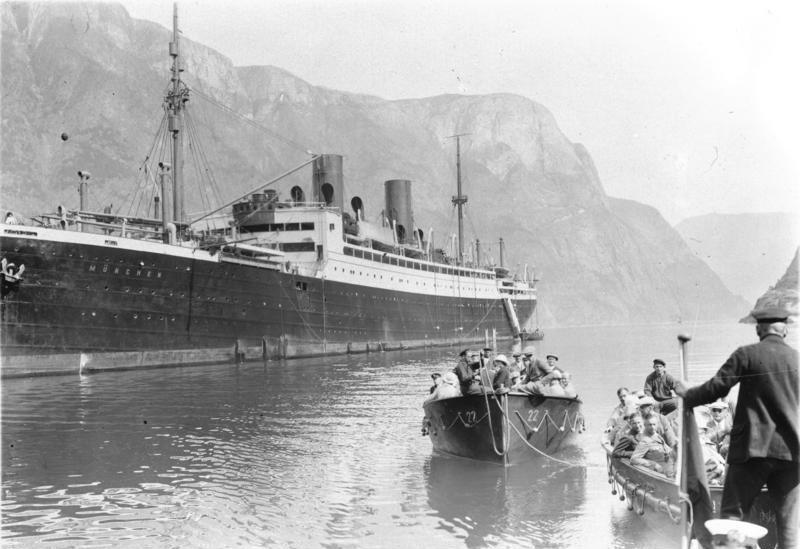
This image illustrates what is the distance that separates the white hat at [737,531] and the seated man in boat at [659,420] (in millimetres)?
3768

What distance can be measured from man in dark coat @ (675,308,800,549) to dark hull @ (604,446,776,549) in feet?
2.82

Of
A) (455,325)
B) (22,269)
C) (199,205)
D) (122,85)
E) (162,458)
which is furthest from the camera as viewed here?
(122,85)

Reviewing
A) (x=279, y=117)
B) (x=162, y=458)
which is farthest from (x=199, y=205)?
(x=162, y=458)

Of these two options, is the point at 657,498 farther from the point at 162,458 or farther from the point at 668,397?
the point at 162,458

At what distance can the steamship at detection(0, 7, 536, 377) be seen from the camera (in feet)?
90.3

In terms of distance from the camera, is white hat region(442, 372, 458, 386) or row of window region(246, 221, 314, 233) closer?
white hat region(442, 372, 458, 386)

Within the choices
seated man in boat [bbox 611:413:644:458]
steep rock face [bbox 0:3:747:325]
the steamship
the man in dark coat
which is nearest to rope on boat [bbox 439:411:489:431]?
seated man in boat [bbox 611:413:644:458]

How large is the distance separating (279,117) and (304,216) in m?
143

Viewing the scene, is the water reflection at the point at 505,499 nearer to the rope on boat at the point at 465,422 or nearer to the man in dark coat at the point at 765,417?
the rope on boat at the point at 465,422

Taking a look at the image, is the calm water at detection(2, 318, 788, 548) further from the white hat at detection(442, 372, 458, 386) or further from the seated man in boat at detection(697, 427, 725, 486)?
the white hat at detection(442, 372, 458, 386)

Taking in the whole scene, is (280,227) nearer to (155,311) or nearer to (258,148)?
(155,311)

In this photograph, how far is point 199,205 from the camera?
13500 cm

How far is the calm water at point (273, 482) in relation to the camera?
855 cm

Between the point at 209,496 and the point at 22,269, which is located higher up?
the point at 22,269
